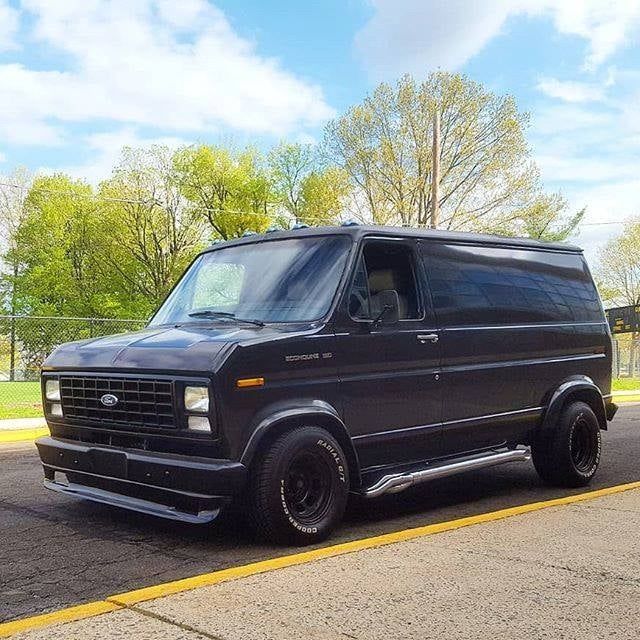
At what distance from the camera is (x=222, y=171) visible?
55.2m

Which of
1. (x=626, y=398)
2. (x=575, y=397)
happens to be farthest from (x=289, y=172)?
(x=575, y=397)

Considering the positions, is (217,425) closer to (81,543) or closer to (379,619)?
(81,543)

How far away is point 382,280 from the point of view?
20.2 ft

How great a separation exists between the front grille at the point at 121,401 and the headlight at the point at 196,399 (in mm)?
117

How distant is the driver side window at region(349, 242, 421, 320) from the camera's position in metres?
5.87

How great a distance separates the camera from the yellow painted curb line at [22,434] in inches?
471

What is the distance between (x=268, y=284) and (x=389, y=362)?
3.35 ft

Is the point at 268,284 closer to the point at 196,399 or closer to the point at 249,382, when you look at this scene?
the point at 249,382

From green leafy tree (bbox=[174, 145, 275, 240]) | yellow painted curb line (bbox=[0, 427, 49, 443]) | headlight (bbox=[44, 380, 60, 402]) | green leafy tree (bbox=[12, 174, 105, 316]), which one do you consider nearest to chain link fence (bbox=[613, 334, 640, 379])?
green leafy tree (bbox=[174, 145, 275, 240])

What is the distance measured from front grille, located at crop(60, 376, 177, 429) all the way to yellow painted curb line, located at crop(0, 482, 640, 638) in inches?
42.3

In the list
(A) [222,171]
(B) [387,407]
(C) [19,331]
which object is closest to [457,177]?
(A) [222,171]

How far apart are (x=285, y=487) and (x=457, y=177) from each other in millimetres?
36669

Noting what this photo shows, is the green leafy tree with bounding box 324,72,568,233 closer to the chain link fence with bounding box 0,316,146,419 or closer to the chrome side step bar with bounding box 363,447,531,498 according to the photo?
the chain link fence with bounding box 0,316,146,419

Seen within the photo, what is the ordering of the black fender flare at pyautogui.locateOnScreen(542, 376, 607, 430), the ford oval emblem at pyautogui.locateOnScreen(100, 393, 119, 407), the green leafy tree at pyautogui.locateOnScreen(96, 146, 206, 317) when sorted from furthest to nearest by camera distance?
the green leafy tree at pyautogui.locateOnScreen(96, 146, 206, 317) < the black fender flare at pyautogui.locateOnScreen(542, 376, 607, 430) < the ford oval emblem at pyautogui.locateOnScreen(100, 393, 119, 407)
